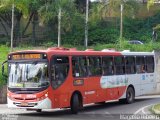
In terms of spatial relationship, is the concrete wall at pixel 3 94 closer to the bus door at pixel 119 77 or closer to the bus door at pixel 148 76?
the bus door at pixel 119 77

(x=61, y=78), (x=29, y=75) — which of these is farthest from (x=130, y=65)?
(x=29, y=75)

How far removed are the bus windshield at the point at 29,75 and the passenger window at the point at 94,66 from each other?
11.5ft

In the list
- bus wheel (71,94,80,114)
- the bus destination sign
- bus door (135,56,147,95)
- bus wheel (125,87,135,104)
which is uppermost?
the bus destination sign

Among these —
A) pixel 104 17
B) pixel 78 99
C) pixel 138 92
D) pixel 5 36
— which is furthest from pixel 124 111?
pixel 104 17

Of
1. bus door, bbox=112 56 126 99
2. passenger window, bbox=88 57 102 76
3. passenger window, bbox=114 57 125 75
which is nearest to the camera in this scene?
passenger window, bbox=88 57 102 76

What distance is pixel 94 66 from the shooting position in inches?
969

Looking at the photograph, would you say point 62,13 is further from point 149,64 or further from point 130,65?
point 130,65

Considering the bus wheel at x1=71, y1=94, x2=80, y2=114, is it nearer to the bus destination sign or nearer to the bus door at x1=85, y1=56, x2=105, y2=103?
the bus door at x1=85, y1=56, x2=105, y2=103

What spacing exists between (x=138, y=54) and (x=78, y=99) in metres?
7.87

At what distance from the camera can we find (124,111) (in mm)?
23391

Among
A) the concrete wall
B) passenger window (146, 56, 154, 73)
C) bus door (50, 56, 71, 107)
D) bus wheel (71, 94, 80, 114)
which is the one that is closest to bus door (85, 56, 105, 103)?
bus wheel (71, 94, 80, 114)

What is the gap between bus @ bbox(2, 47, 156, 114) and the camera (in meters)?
21.0

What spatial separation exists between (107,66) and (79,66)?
3151 mm

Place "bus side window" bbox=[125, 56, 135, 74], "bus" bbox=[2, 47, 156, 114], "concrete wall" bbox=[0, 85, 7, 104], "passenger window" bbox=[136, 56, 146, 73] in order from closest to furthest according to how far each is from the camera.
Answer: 1. "bus" bbox=[2, 47, 156, 114]
2. "bus side window" bbox=[125, 56, 135, 74]
3. "concrete wall" bbox=[0, 85, 7, 104]
4. "passenger window" bbox=[136, 56, 146, 73]
